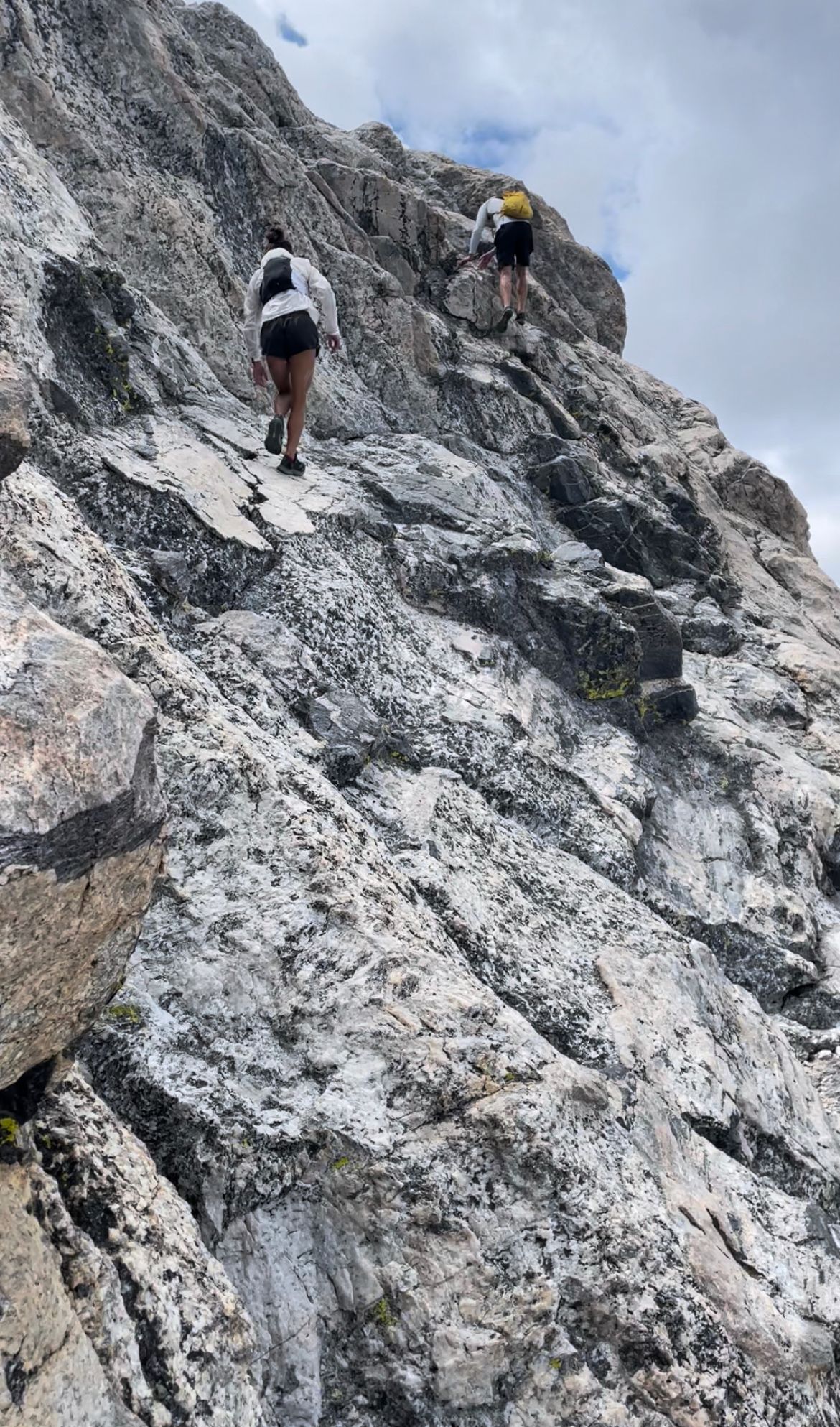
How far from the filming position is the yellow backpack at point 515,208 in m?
18.8

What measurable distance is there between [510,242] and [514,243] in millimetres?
94

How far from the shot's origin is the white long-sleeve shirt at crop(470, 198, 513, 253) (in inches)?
743

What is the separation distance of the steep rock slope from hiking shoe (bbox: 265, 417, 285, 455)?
11.8 inches

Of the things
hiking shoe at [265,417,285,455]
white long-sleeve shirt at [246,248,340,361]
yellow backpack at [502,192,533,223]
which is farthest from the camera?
yellow backpack at [502,192,533,223]

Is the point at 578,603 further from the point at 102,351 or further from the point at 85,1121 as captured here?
the point at 85,1121

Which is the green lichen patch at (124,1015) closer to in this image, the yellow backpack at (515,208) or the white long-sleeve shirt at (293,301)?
the white long-sleeve shirt at (293,301)

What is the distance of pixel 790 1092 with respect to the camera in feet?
27.0

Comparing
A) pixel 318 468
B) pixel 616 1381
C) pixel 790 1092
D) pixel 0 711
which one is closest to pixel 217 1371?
pixel 616 1381

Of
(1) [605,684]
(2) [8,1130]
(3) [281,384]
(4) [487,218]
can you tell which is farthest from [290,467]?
(4) [487,218]

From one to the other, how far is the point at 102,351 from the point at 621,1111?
876cm

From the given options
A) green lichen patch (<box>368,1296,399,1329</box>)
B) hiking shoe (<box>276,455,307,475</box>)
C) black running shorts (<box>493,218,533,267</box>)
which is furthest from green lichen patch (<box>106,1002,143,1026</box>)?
black running shorts (<box>493,218,533,267</box>)

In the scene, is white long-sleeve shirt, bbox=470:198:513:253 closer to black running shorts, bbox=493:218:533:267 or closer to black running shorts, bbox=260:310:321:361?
black running shorts, bbox=493:218:533:267

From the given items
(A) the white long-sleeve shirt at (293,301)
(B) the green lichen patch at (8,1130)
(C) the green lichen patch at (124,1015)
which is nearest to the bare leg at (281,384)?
(A) the white long-sleeve shirt at (293,301)

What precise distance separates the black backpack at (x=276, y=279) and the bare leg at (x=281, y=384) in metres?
0.68
